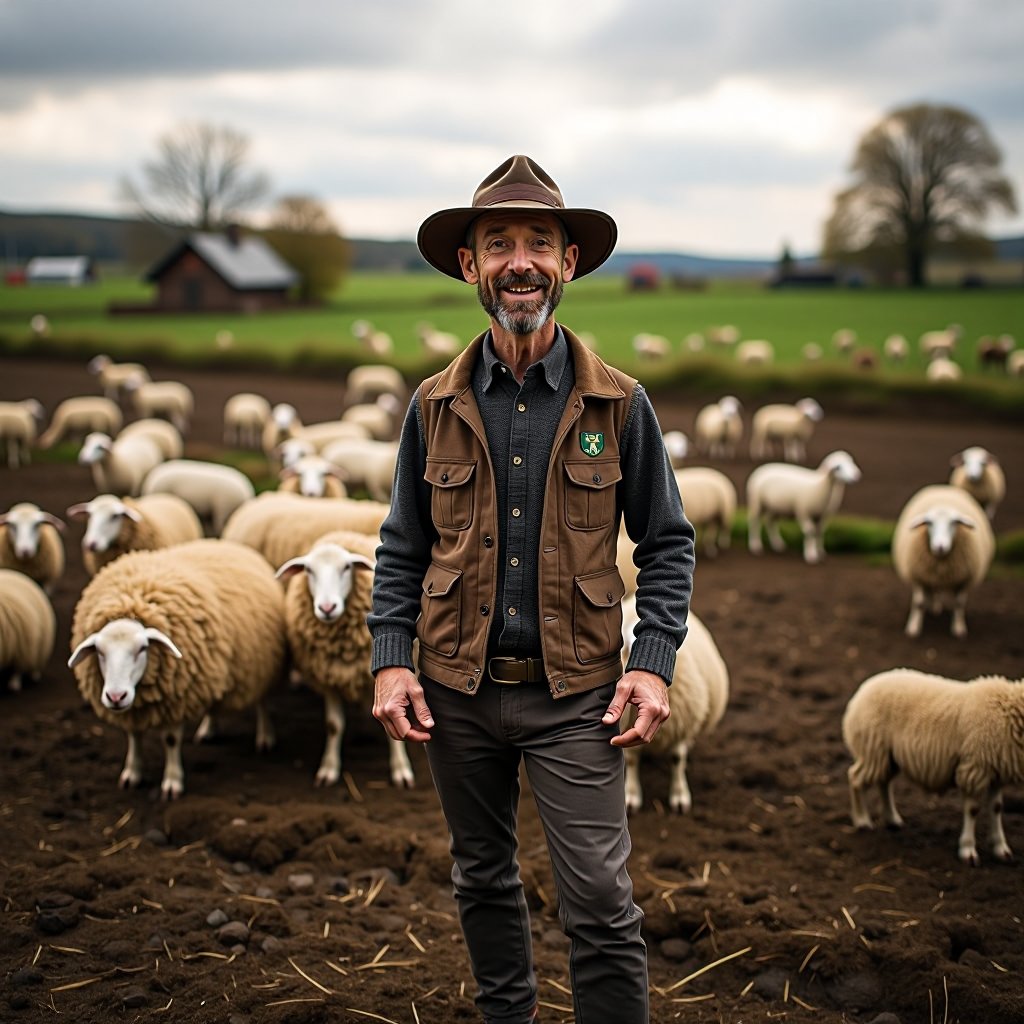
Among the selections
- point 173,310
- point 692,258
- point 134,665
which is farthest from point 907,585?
point 692,258

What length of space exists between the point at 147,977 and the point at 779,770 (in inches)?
144

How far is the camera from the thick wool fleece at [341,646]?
566 cm

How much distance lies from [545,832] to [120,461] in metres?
10.3

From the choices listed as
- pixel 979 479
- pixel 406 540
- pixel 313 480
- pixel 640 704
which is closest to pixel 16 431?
pixel 313 480

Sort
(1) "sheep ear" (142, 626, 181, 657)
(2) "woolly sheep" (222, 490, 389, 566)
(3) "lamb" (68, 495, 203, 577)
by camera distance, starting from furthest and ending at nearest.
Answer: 1. (3) "lamb" (68, 495, 203, 577)
2. (2) "woolly sheep" (222, 490, 389, 566)
3. (1) "sheep ear" (142, 626, 181, 657)

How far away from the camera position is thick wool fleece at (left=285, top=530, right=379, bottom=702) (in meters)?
5.66

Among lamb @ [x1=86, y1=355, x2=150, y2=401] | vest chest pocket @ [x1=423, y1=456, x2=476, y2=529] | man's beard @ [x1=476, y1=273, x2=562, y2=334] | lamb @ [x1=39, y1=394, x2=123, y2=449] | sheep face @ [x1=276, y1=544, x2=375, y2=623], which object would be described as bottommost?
sheep face @ [x1=276, y1=544, x2=375, y2=623]

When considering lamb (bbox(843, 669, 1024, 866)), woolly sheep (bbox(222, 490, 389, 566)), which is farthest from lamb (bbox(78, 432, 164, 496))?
lamb (bbox(843, 669, 1024, 866))

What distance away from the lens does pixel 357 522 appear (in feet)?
23.1

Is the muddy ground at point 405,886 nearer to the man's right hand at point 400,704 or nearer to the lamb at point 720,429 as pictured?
the man's right hand at point 400,704

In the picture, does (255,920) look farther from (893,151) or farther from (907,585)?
(893,151)

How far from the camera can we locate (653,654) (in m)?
2.68

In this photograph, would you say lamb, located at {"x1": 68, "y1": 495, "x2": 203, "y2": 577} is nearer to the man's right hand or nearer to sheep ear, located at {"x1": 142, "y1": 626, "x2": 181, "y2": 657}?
sheep ear, located at {"x1": 142, "y1": 626, "x2": 181, "y2": 657}

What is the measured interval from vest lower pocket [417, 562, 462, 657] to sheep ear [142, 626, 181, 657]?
8.36 feet
